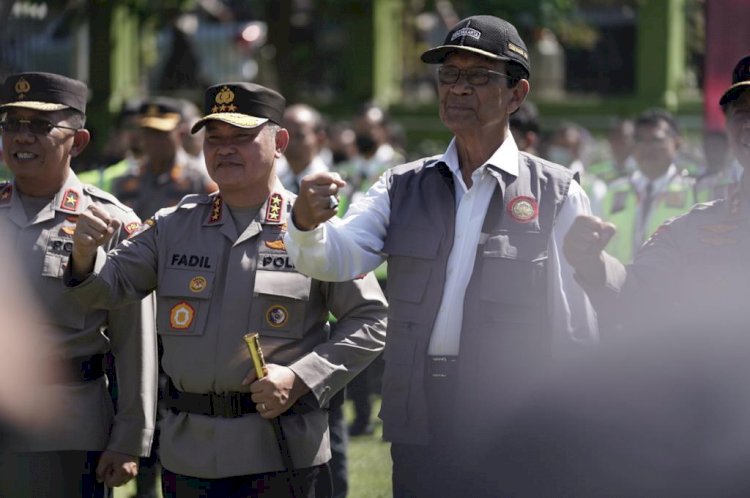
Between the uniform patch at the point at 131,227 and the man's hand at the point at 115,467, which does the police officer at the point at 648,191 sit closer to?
the uniform patch at the point at 131,227

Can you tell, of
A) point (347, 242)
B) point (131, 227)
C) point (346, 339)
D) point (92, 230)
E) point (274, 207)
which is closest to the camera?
point (347, 242)

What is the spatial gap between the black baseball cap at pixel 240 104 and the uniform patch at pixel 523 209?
108cm

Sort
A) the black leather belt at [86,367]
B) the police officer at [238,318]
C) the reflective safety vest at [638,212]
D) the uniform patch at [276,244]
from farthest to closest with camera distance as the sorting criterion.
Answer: the reflective safety vest at [638,212]
the black leather belt at [86,367]
the uniform patch at [276,244]
the police officer at [238,318]

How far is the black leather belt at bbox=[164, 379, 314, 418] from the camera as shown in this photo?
16.5 feet

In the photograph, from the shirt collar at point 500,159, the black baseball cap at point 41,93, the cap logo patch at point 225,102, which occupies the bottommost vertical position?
the shirt collar at point 500,159

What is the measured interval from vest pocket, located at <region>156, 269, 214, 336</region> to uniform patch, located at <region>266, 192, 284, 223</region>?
31 centimetres

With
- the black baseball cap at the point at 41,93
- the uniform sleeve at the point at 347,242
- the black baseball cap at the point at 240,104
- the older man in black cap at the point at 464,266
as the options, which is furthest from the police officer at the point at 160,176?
the older man in black cap at the point at 464,266

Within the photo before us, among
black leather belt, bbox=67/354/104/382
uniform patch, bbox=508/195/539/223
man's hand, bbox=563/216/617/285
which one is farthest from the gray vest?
black leather belt, bbox=67/354/104/382

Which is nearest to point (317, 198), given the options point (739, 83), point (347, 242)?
point (347, 242)

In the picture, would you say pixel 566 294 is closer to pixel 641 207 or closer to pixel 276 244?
pixel 276 244

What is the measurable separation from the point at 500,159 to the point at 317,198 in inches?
27.1

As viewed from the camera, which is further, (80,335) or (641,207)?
(641,207)

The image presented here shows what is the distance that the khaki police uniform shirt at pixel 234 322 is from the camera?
4992 mm

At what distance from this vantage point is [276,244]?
16.9 ft
